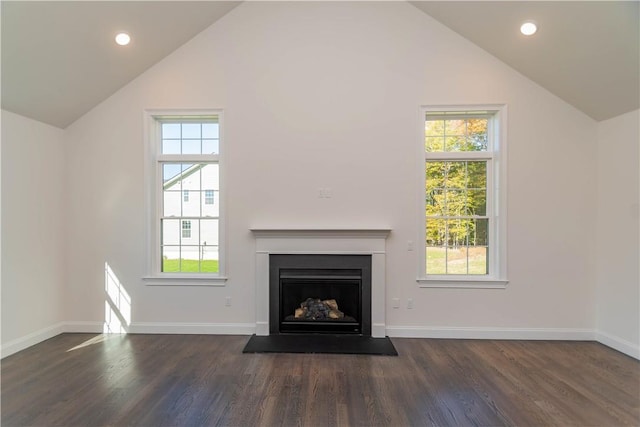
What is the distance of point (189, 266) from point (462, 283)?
134 inches

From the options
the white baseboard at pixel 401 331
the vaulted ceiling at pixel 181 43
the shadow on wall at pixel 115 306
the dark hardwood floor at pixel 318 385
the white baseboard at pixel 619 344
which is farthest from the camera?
the shadow on wall at pixel 115 306

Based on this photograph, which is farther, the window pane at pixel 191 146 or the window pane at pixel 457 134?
the window pane at pixel 191 146

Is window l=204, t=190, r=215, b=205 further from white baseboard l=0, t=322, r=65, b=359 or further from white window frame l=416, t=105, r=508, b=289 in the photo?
white window frame l=416, t=105, r=508, b=289

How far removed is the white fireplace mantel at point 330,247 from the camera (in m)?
3.52

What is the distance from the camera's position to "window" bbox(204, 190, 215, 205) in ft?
12.6

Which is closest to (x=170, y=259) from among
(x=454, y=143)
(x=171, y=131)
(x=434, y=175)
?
(x=171, y=131)

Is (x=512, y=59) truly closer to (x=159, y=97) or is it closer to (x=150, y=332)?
(x=159, y=97)

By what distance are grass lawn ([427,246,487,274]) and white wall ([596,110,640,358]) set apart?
1.24 meters

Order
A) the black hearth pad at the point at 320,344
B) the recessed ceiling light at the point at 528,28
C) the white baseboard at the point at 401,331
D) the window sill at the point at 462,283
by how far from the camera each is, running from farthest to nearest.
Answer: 1. the window sill at the point at 462,283
2. the white baseboard at the point at 401,331
3. the black hearth pad at the point at 320,344
4. the recessed ceiling light at the point at 528,28

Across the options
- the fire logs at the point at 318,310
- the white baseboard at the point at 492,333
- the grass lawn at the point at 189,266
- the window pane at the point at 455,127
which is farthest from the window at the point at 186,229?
the window pane at the point at 455,127

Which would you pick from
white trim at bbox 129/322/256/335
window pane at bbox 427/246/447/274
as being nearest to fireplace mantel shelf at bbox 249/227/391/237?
window pane at bbox 427/246/447/274

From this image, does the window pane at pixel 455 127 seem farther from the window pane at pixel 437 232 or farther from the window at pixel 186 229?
the window at pixel 186 229

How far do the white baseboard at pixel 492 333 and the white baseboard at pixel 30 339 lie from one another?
3978 millimetres

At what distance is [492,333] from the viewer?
11.5 feet
